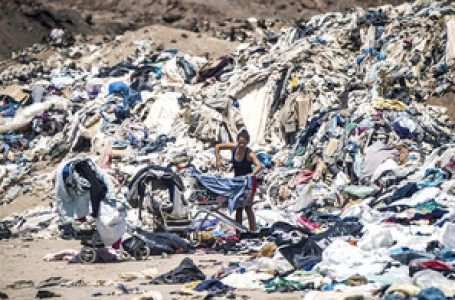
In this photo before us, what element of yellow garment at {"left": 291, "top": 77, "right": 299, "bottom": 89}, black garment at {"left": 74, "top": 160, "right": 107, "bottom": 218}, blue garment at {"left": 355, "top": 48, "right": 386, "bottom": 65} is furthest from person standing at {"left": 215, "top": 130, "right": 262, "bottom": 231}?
blue garment at {"left": 355, "top": 48, "right": 386, "bottom": 65}

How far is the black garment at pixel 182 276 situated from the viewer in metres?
6.71

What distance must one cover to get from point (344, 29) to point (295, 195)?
250 inches

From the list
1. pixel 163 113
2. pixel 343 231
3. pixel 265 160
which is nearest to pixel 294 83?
pixel 265 160

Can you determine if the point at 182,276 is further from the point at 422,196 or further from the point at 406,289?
the point at 422,196

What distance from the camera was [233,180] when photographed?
9.52 m

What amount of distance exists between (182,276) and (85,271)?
137 centimetres

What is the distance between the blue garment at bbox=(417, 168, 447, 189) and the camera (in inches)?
371

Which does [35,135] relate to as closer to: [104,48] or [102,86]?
[102,86]

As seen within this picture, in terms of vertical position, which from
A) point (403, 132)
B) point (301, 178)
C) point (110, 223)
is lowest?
point (110, 223)

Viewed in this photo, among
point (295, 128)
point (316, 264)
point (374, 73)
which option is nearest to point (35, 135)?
point (295, 128)

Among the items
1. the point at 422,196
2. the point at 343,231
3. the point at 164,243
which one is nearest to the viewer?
the point at 343,231

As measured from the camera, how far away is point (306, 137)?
41.7 ft

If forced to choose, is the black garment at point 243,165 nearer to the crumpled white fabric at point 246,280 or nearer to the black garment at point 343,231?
the black garment at point 343,231

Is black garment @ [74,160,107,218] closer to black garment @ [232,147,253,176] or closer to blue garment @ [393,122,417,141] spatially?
black garment @ [232,147,253,176]
